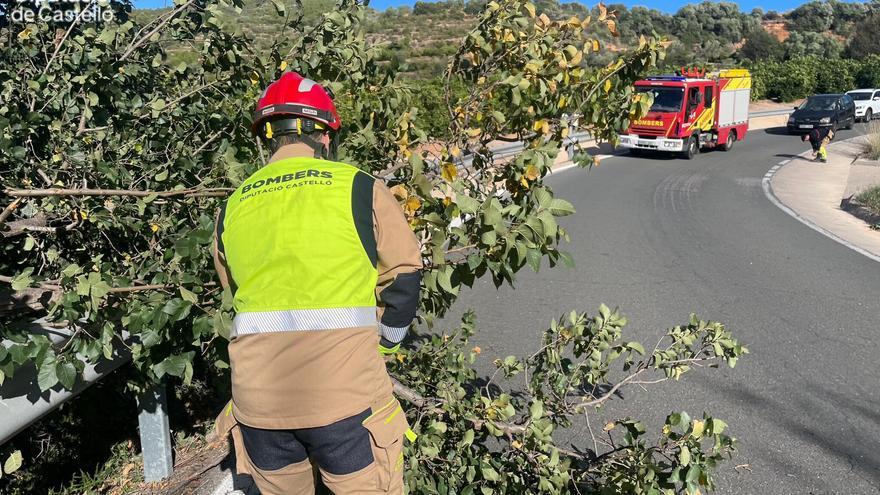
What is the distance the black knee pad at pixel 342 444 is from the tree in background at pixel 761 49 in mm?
62578

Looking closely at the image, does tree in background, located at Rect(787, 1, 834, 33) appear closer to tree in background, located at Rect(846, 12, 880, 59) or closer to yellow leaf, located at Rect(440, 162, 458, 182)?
tree in background, located at Rect(846, 12, 880, 59)

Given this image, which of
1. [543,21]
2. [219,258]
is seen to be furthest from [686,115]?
[219,258]

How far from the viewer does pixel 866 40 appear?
59031mm

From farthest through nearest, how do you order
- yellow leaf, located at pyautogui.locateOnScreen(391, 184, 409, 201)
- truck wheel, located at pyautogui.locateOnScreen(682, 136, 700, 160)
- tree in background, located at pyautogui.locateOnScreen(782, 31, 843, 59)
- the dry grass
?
tree in background, located at pyautogui.locateOnScreen(782, 31, 843, 59) → truck wheel, located at pyautogui.locateOnScreen(682, 136, 700, 160) → the dry grass → yellow leaf, located at pyautogui.locateOnScreen(391, 184, 409, 201)

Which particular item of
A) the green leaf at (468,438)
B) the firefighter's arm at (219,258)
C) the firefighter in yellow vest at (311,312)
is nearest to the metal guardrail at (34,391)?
the firefighter's arm at (219,258)

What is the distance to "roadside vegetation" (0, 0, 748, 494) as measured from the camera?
2701 mm

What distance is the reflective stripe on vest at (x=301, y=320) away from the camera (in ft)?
7.02

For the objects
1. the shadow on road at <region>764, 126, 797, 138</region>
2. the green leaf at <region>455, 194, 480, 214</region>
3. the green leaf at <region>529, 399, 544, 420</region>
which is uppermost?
the green leaf at <region>455, 194, 480, 214</region>

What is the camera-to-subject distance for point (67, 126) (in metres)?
3.61

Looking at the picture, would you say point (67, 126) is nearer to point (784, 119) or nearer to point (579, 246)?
point (579, 246)

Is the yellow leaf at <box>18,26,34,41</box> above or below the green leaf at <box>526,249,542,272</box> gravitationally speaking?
above

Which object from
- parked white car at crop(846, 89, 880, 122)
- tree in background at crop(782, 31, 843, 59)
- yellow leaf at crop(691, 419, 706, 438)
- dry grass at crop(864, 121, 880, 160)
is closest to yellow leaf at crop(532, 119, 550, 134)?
yellow leaf at crop(691, 419, 706, 438)

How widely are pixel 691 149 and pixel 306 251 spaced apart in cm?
2210

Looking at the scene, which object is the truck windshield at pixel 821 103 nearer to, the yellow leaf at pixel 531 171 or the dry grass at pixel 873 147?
the dry grass at pixel 873 147
